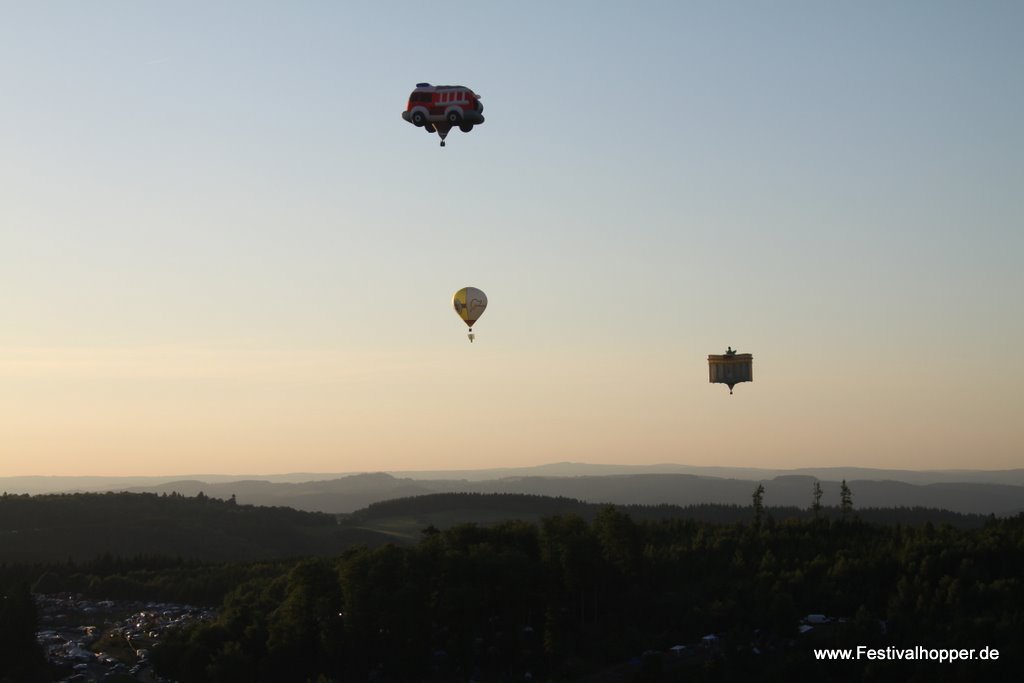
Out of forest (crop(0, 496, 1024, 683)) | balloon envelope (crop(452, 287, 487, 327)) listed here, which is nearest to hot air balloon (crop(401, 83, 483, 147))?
balloon envelope (crop(452, 287, 487, 327))

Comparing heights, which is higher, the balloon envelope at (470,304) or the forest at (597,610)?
the balloon envelope at (470,304)

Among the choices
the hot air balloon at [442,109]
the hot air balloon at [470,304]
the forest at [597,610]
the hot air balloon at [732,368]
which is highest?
the hot air balloon at [442,109]

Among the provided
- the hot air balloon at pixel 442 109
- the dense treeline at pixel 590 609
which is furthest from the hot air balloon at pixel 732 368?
the hot air balloon at pixel 442 109

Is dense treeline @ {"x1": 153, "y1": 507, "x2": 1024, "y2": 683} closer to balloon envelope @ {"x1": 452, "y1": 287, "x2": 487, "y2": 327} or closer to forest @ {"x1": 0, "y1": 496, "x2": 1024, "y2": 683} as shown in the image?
forest @ {"x1": 0, "y1": 496, "x2": 1024, "y2": 683}

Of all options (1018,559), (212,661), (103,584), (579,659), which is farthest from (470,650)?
(103,584)

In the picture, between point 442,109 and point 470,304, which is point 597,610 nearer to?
point 470,304

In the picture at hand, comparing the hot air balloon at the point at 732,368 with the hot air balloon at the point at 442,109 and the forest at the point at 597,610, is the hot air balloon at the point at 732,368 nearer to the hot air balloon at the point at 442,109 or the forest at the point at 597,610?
the forest at the point at 597,610

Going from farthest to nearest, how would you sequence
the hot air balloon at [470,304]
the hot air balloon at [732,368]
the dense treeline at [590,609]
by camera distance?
the hot air balloon at [470,304] < the hot air balloon at [732,368] < the dense treeline at [590,609]
